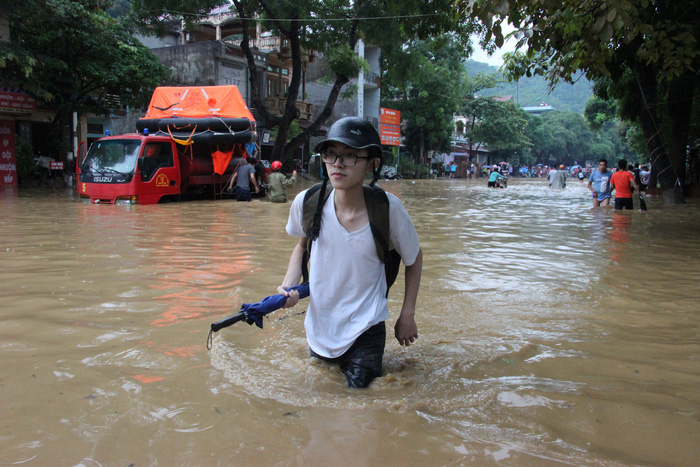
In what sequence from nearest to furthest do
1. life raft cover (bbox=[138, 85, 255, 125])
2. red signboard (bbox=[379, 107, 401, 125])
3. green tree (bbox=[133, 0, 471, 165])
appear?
life raft cover (bbox=[138, 85, 255, 125])
green tree (bbox=[133, 0, 471, 165])
red signboard (bbox=[379, 107, 401, 125])

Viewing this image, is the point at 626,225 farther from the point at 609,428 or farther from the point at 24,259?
the point at 24,259

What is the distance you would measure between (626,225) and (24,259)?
9.87 meters

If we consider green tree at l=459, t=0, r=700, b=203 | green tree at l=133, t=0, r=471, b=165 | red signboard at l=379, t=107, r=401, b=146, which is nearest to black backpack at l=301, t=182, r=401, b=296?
green tree at l=459, t=0, r=700, b=203

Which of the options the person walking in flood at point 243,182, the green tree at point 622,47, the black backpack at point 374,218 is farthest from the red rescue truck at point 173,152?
the black backpack at point 374,218

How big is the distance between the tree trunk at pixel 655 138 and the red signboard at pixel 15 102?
17.7 m

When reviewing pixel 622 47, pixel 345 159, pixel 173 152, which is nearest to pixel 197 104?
pixel 173 152

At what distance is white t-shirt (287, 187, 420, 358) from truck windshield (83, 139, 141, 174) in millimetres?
11900

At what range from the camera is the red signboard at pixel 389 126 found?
129ft

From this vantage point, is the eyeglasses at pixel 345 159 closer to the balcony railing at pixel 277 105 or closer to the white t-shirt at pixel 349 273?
the white t-shirt at pixel 349 273

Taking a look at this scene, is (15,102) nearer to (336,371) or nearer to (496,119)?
(336,371)

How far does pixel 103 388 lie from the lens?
111 inches

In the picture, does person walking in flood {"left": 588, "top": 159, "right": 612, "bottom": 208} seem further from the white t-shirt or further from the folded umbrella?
the folded umbrella

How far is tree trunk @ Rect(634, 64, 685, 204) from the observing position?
15086 millimetres

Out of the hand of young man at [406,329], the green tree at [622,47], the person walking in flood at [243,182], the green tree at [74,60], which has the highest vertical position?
the green tree at [74,60]
